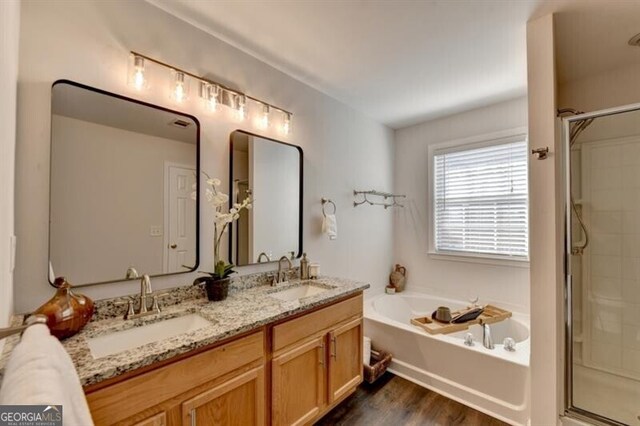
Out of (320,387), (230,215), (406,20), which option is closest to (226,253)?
(230,215)

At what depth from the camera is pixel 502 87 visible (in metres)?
2.56

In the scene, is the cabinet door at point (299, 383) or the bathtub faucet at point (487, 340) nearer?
the cabinet door at point (299, 383)

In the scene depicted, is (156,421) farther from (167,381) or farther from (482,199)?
(482,199)

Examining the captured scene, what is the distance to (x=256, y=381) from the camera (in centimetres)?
142

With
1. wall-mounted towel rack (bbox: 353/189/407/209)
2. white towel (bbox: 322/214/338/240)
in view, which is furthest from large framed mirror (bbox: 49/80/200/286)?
wall-mounted towel rack (bbox: 353/189/407/209)

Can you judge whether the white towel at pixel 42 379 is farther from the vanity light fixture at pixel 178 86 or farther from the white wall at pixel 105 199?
the vanity light fixture at pixel 178 86

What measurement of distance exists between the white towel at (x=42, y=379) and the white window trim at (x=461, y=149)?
3263 millimetres

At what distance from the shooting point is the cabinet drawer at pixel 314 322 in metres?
1.54

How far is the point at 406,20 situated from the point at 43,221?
214 cm

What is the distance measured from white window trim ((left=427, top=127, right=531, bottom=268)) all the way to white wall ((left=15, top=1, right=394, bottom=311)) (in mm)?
769

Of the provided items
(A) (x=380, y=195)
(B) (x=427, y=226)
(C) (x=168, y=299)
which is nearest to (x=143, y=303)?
(C) (x=168, y=299)

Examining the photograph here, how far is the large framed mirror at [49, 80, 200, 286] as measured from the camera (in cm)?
131

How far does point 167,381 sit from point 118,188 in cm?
96

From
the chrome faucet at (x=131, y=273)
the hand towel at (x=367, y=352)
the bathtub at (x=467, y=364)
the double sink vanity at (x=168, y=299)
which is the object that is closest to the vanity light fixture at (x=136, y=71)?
the double sink vanity at (x=168, y=299)
